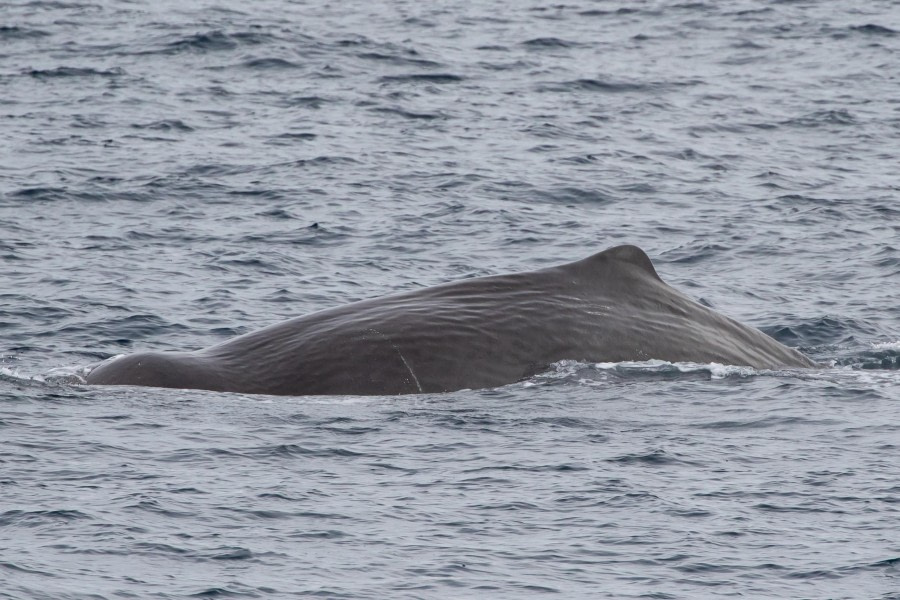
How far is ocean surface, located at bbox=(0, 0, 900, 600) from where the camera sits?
11.2m

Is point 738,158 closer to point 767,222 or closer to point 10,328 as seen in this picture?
point 767,222

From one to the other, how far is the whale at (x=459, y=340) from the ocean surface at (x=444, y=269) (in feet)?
0.68

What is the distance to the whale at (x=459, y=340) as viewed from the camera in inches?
559

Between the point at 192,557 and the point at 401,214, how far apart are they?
15.5 metres

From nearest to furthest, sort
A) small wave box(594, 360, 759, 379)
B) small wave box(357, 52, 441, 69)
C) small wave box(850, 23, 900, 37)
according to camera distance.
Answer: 1. small wave box(594, 360, 759, 379)
2. small wave box(357, 52, 441, 69)
3. small wave box(850, 23, 900, 37)

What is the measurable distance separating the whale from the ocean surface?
21 centimetres

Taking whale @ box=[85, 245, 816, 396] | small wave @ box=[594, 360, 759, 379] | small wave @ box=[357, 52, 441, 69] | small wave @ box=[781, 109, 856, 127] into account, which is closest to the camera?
whale @ box=[85, 245, 816, 396]

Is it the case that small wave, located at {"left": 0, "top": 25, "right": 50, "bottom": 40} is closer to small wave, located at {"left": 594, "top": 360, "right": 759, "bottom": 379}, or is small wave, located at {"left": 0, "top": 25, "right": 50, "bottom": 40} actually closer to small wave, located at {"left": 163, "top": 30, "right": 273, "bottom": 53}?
small wave, located at {"left": 163, "top": 30, "right": 273, "bottom": 53}

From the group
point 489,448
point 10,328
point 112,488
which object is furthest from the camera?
point 10,328

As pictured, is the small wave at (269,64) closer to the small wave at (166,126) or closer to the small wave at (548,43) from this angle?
the small wave at (166,126)

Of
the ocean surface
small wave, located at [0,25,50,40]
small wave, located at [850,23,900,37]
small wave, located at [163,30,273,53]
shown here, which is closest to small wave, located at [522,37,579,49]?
the ocean surface

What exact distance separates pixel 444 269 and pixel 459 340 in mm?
8176

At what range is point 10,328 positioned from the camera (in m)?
18.6

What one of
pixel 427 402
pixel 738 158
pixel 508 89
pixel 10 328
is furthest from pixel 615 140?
pixel 427 402
